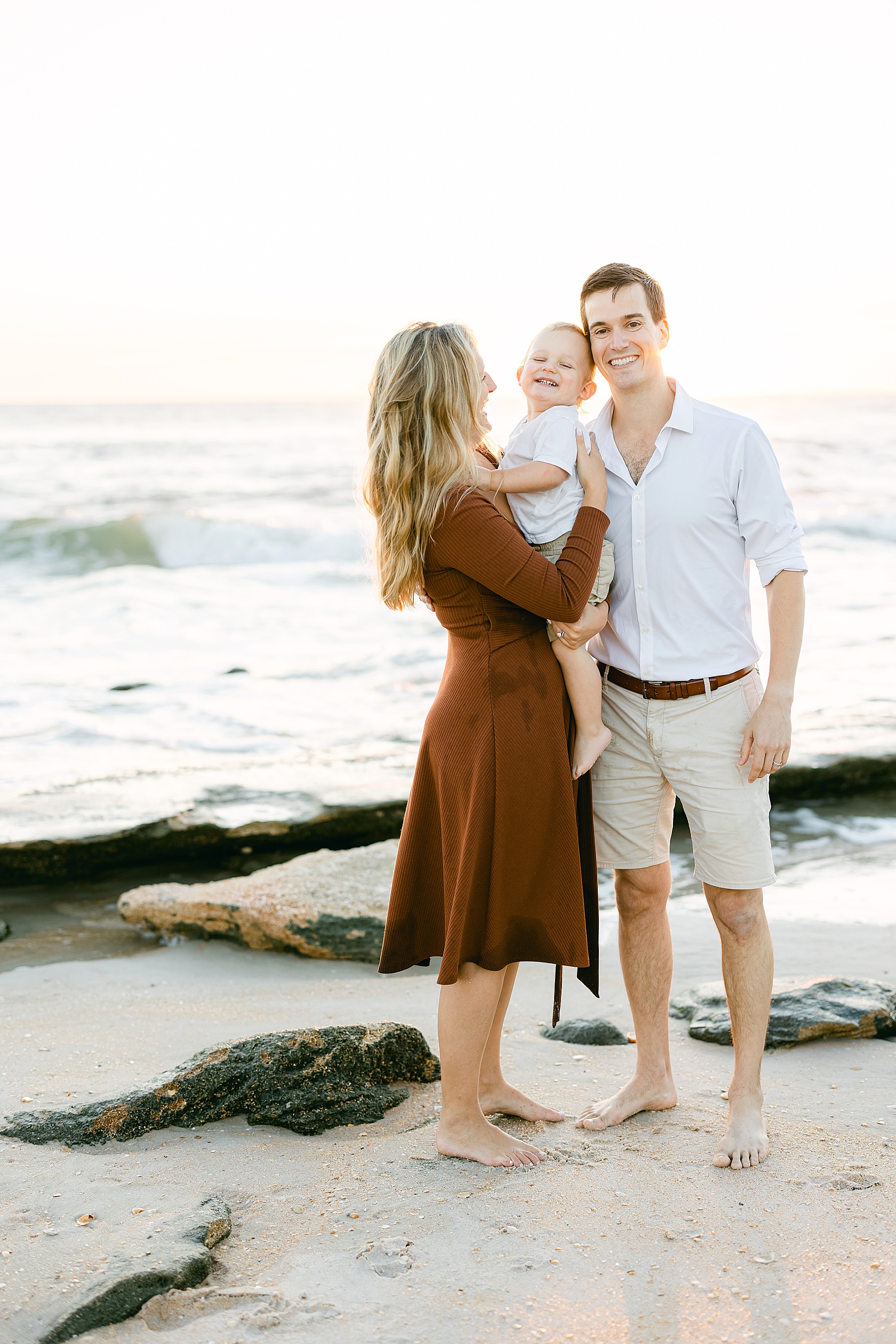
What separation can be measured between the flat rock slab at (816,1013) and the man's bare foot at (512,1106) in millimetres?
837

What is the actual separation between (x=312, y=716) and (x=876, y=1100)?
6.32m

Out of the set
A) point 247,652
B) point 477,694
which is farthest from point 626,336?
point 247,652

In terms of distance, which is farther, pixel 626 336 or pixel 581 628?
pixel 626 336

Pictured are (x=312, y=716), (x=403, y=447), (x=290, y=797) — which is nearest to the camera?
(x=403, y=447)

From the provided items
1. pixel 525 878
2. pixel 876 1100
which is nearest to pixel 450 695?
pixel 525 878

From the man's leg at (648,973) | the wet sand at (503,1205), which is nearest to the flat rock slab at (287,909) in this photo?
the wet sand at (503,1205)

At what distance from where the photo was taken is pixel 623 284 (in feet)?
10.0

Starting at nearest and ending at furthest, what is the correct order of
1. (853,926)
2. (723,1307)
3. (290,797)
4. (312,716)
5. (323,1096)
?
(723,1307) → (323,1096) → (853,926) → (290,797) → (312,716)

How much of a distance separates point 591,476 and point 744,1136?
176 cm

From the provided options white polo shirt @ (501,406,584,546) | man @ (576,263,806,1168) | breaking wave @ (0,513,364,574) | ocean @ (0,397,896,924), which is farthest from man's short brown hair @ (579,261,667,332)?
breaking wave @ (0,513,364,574)

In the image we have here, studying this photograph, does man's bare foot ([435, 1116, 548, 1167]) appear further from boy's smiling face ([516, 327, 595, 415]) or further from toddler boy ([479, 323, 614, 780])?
boy's smiling face ([516, 327, 595, 415])

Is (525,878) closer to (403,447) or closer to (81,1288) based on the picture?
(403,447)

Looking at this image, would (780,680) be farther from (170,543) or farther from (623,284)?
(170,543)

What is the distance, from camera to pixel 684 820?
6.15m
